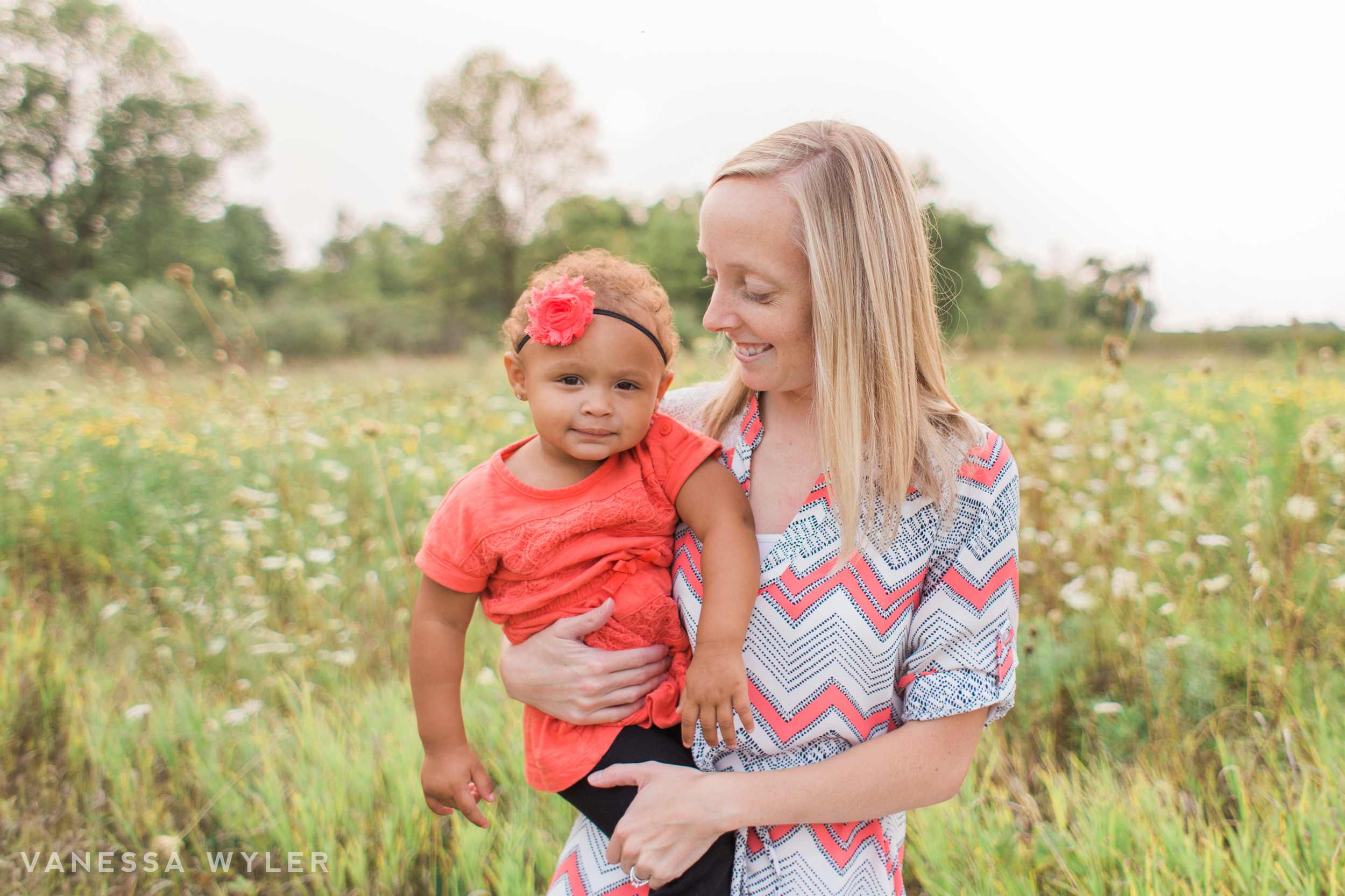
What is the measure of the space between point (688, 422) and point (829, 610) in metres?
0.60

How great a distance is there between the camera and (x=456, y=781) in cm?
140

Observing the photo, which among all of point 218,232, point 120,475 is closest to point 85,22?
point 218,232

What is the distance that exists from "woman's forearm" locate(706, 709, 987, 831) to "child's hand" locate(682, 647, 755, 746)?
0.26 ft

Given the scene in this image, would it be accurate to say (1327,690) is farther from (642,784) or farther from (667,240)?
(667,240)

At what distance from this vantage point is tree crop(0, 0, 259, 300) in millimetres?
22188

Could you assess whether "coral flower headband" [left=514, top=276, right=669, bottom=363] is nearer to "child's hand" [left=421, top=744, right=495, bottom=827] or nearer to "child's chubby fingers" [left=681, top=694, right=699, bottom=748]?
"child's chubby fingers" [left=681, top=694, right=699, bottom=748]

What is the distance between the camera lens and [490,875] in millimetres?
1792

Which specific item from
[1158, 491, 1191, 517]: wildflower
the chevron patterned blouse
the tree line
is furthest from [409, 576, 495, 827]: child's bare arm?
the tree line

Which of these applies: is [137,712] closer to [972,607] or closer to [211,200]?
[972,607]

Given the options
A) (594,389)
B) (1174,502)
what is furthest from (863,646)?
(1174,502)

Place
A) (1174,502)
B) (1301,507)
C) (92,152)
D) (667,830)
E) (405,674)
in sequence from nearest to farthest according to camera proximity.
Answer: (667,830)
(1301,507)
(1174,502)
(405,674)
(92,152)

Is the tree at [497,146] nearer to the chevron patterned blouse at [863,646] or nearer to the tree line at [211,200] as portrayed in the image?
the tree line at [211,200]

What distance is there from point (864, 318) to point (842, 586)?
Result: 1.55 ft

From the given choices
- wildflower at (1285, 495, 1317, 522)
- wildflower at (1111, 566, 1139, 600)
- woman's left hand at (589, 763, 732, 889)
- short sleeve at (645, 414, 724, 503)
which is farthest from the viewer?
wildflower at (1111, 566, 1139, 600)
